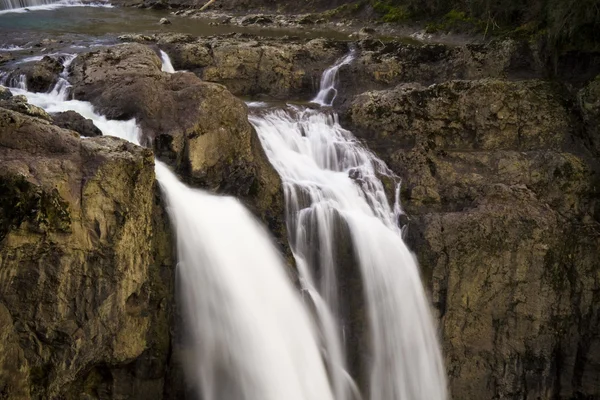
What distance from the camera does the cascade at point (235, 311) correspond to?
818 cm

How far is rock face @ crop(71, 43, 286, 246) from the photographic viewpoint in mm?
9469

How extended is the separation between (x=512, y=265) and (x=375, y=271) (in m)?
2.62

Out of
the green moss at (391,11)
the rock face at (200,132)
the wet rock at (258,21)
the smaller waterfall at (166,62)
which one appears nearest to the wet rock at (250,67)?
the smaller waterfall at (166,62)

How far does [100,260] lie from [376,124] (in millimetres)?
7373

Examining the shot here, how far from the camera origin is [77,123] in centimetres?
889

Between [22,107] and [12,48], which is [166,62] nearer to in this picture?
[12,48]

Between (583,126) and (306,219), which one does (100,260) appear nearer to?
(306,219)

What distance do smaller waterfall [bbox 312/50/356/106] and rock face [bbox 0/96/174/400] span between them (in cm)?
754

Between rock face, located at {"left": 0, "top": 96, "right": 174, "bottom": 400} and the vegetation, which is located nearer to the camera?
rock face, located at {"left": 0, "top": 96, "right": 174, "bottom": 400}

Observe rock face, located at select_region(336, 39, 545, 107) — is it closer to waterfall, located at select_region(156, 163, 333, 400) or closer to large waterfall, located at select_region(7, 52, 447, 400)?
large waterfall, located at select_region(7, 52, 447, 400)

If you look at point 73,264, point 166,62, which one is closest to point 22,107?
point 73,264

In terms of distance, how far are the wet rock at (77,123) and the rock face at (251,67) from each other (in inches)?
227

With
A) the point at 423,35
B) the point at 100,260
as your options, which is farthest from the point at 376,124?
the point at 423,35

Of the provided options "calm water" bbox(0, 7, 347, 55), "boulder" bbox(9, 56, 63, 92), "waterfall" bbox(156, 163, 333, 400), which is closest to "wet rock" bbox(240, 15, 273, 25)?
"calm water" bbox(0, 7, 347, 55)
